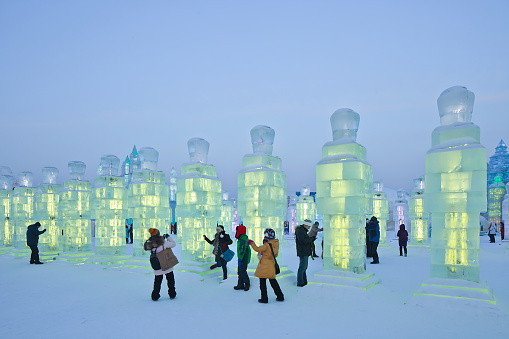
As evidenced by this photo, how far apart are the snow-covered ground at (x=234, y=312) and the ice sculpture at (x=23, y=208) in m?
8.02

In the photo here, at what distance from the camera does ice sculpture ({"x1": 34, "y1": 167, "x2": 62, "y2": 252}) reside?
48.4ft

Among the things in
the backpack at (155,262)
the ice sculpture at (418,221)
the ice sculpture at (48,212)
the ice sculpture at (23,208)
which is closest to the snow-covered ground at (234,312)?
the backpack at (155,262)

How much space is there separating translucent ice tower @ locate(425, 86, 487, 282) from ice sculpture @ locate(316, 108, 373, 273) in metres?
1.36

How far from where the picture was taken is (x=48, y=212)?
14.8 metres

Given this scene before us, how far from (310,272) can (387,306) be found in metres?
3.85

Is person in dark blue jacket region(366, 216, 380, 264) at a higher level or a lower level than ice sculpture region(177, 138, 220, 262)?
lower

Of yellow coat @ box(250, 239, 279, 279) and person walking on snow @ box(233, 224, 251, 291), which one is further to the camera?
person walking on snow @ box(233, 224, 251, 291)

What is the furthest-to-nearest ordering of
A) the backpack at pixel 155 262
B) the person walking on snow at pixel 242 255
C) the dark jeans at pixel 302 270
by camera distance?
1. the dark jeans at pixel 302 270
2. the person walking on snow at pixel 242 255
3. the backpack at pixel 155 262

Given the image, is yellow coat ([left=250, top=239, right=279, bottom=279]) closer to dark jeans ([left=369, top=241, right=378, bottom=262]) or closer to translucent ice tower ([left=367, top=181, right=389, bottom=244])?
dark jeans ([left=369, top=241, right=378, bottom=262])

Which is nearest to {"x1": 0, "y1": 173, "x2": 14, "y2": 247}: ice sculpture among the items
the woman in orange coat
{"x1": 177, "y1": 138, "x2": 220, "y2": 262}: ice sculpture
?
{"x1": 177, "y1": 138, "x2": 220, "y2": 262}: ice sculpture

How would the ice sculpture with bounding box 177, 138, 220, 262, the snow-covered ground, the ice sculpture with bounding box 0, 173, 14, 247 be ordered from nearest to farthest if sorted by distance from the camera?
the snow-covered ground, the ice sculpture with bounding box 177, 138, 220, 262, the ice sculpture with bounding box 0, 173, 14, 247

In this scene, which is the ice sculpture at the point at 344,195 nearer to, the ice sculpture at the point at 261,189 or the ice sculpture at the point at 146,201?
the ice sculpture at the point at 261,189

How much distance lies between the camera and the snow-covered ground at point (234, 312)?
5.05m

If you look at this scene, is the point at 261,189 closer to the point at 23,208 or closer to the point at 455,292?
the point at 455,292
